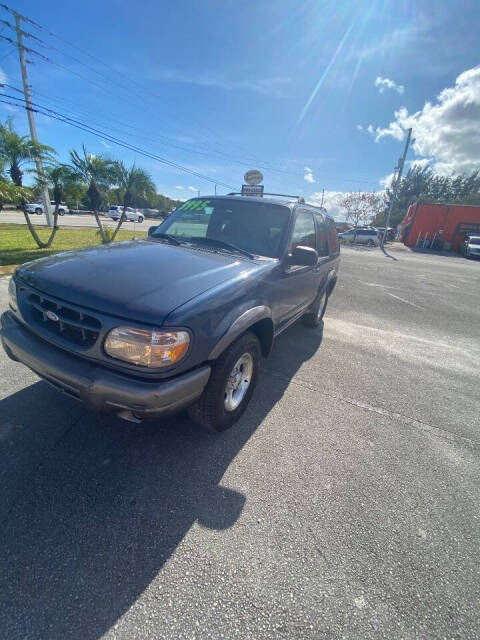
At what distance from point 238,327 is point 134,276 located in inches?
32.4

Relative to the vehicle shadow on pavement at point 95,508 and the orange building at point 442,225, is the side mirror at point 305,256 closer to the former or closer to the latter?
the vehicle shadow on pavement at point 95,508

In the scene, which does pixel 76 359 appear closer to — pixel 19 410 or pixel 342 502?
pixel 19 410

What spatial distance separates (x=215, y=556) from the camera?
5.08 ft

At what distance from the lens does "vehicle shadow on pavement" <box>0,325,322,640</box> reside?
1307mm

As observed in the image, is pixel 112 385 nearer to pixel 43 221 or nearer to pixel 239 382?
pixel 239 382

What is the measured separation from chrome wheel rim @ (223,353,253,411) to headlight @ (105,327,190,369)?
800 mm

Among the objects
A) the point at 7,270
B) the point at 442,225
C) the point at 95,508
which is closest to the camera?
the point at 95,508

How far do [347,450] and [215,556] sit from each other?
135cm

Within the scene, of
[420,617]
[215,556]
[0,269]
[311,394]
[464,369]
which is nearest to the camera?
[420,617]

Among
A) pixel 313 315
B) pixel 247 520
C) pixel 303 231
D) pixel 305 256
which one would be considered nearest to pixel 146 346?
pixel 247 520

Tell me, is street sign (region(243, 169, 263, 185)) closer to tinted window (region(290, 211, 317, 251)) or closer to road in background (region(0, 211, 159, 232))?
tinted window (region(290, 211, 317, 251))

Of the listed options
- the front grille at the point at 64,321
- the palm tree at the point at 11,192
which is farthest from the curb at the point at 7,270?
the front grille at the point at 64,321

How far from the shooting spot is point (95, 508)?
172 centimetres

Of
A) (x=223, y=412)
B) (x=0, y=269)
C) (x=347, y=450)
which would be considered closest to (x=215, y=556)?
(x=223, y=412)
